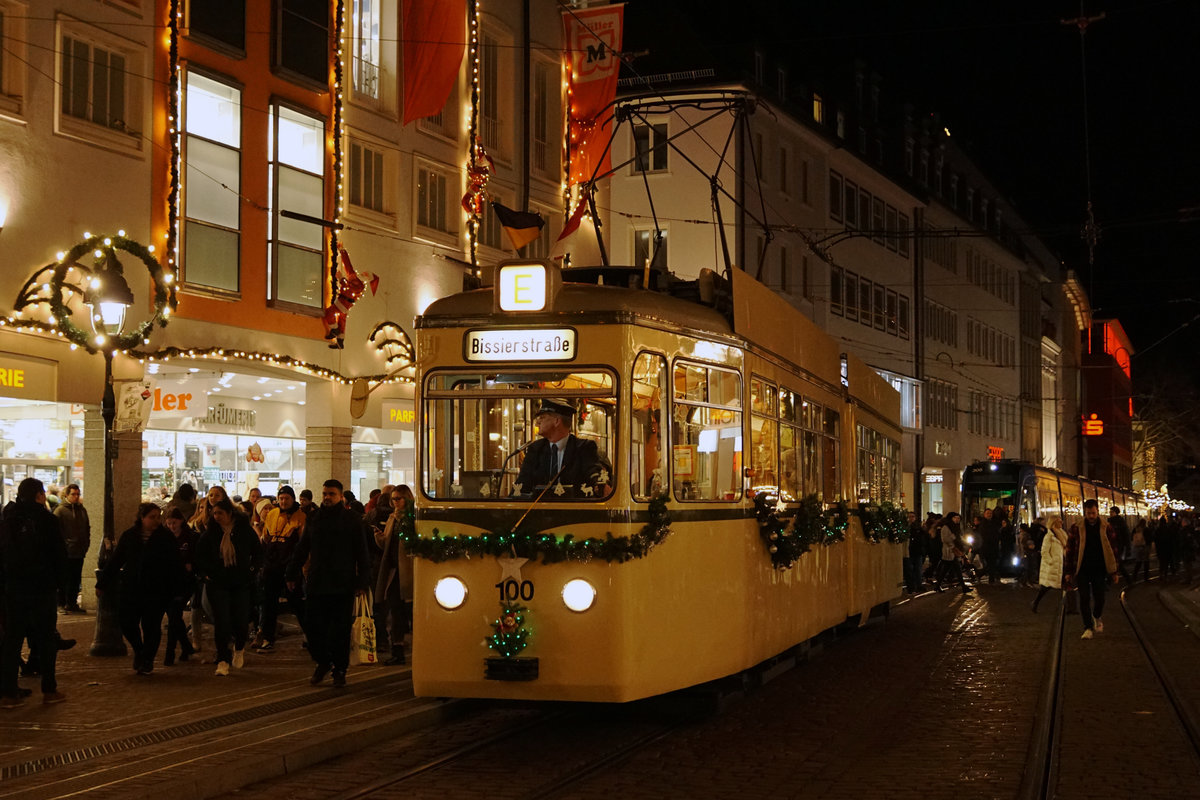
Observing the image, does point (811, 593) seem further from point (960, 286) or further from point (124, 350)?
point (960, 286)

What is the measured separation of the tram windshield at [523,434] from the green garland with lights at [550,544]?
0.28 m

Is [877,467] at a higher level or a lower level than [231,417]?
lower

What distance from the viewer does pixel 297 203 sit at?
76.8 feet

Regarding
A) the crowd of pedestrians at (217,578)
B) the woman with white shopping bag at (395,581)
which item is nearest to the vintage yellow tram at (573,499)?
the crowd of pedestrians at (217,578)

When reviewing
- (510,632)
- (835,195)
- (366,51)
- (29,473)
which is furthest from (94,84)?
(835,195)

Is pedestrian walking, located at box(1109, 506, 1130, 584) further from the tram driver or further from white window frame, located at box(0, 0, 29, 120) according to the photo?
the tram driver

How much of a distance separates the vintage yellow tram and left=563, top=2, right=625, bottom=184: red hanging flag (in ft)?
62.6

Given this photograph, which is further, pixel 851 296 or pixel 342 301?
pixel 851 296

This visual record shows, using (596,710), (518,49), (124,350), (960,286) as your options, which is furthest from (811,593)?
(960,286)

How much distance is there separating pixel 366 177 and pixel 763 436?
14.7m

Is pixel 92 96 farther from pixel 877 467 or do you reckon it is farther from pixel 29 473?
pixel 877 467

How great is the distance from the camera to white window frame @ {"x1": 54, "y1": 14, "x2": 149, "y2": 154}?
1902cm

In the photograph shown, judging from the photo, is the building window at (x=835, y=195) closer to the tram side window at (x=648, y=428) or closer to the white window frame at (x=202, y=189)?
the white window frame at (x=202, y=189)

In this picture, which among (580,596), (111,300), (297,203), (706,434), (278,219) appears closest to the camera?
(580,596)
